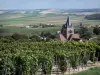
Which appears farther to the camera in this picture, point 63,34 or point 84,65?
point 63,34

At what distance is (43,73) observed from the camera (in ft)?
122

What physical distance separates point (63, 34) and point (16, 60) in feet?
183

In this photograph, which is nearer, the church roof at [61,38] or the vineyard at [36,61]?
the vineyard at [36,61]

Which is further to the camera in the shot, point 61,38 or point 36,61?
point 61,38

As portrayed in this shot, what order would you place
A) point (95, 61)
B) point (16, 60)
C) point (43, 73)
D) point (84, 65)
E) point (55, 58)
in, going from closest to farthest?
1. point (16, 60)
2. point (43, 73)
3. point (55, 58)
4. point (84, 65)
5. point (95, 61)

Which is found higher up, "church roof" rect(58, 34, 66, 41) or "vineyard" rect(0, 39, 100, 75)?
"vineyard" rect(0, 39, 100, 75)

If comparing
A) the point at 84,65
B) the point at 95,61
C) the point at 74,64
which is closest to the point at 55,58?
the point at 74,64

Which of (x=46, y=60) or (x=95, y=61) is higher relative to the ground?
(x=46, y=60)

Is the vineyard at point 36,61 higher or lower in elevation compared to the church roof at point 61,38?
higher

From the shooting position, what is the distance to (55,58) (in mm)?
40219

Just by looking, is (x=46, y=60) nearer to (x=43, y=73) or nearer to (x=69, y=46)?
(x=43, y=73)

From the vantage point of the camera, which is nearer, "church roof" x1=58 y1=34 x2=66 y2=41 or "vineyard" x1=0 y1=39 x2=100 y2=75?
"vineyard" x1=0 y1=39 x2=100 y2=75

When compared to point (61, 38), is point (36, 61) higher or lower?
higher

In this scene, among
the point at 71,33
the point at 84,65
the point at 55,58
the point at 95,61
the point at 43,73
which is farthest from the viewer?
the point at 71,33
